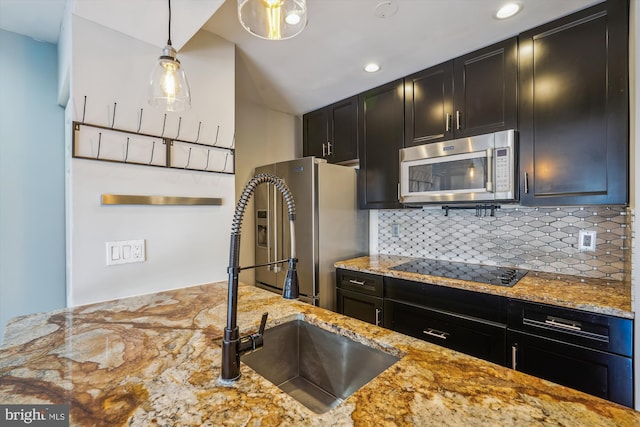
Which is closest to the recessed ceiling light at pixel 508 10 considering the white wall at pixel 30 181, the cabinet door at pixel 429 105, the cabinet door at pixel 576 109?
the cabinet door at pixel 576 109

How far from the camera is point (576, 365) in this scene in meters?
1.40

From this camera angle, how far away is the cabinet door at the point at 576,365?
129 cm

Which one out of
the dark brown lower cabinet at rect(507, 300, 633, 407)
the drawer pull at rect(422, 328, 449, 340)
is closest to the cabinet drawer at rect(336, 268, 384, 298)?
the drawer pull at rect(422, 328, 449, 340)

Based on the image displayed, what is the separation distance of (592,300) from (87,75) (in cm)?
266

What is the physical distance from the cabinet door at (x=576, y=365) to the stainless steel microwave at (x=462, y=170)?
84 cm

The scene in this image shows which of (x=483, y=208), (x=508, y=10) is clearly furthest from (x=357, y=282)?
(x=508, y=10)

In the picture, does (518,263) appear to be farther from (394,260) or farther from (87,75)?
(87,75)

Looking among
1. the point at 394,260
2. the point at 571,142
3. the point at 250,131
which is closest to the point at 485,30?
the point at 571,142

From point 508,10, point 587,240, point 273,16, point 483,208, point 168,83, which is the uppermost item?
point 508,10

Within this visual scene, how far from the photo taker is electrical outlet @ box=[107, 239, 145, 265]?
1443 millimetres

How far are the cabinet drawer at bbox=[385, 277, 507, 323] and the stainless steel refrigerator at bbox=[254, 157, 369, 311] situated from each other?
0.58m

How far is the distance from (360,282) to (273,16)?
6.11ft

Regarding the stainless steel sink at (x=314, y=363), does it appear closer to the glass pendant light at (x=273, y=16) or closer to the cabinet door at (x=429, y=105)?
the glass pendant light at (x=273, y=16)

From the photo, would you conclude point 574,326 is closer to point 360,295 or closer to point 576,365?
point 576,365
